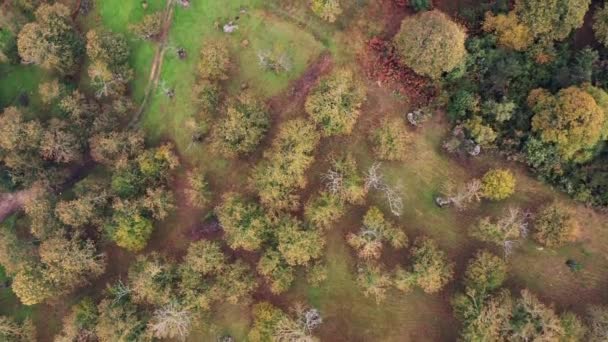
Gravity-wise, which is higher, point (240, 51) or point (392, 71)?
point (392, 71)

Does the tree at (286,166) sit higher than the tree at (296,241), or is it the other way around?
the tree at (286,166)

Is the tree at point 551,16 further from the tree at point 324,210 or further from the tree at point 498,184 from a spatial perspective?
the tree at point 324,210

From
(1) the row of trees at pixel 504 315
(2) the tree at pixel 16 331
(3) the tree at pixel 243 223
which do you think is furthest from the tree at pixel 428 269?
(2) the tree at pixel 16 331

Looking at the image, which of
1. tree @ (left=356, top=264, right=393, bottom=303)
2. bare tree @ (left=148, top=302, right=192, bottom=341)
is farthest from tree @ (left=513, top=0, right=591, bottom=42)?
bare tree @ (left=148, top=302, right=192, bottom=341)

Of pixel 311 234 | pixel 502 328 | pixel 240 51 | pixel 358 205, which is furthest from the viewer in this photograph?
pixel 240 51

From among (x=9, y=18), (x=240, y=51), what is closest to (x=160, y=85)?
(x=240, y=51)

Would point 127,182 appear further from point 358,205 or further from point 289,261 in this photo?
point 358,205

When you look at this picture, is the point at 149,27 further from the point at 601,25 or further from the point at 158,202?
the point at 601,25

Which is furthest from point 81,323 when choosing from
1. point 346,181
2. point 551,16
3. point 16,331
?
point 551,16
